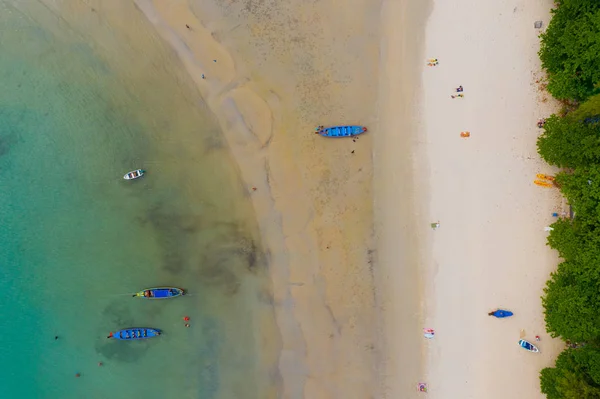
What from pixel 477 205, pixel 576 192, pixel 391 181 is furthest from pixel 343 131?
pixel 576 192

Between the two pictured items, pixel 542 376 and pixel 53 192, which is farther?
pixel 53 192

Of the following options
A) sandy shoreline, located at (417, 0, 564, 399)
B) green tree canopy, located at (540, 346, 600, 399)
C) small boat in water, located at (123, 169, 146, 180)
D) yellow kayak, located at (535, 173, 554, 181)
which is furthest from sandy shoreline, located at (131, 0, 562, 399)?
small boat in water, located at (123, 169, 146, 180)

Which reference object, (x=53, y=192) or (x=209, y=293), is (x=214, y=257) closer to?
(x=209, y=293)

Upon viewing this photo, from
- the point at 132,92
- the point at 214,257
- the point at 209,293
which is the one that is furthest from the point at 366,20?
the point at 209,293

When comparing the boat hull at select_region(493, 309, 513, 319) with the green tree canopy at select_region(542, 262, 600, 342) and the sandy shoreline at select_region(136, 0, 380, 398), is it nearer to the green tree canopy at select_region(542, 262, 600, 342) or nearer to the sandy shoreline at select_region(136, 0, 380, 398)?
the green tree canopy at select_region(542, 262, 600, 342)

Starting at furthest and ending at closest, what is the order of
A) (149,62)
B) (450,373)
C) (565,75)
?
(149,62), (450,373), (565,75)

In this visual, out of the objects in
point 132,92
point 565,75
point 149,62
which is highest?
point 149,62

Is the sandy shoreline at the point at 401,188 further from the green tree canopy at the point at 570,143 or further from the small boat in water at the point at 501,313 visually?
the green tree canopy at the point at 570,143
